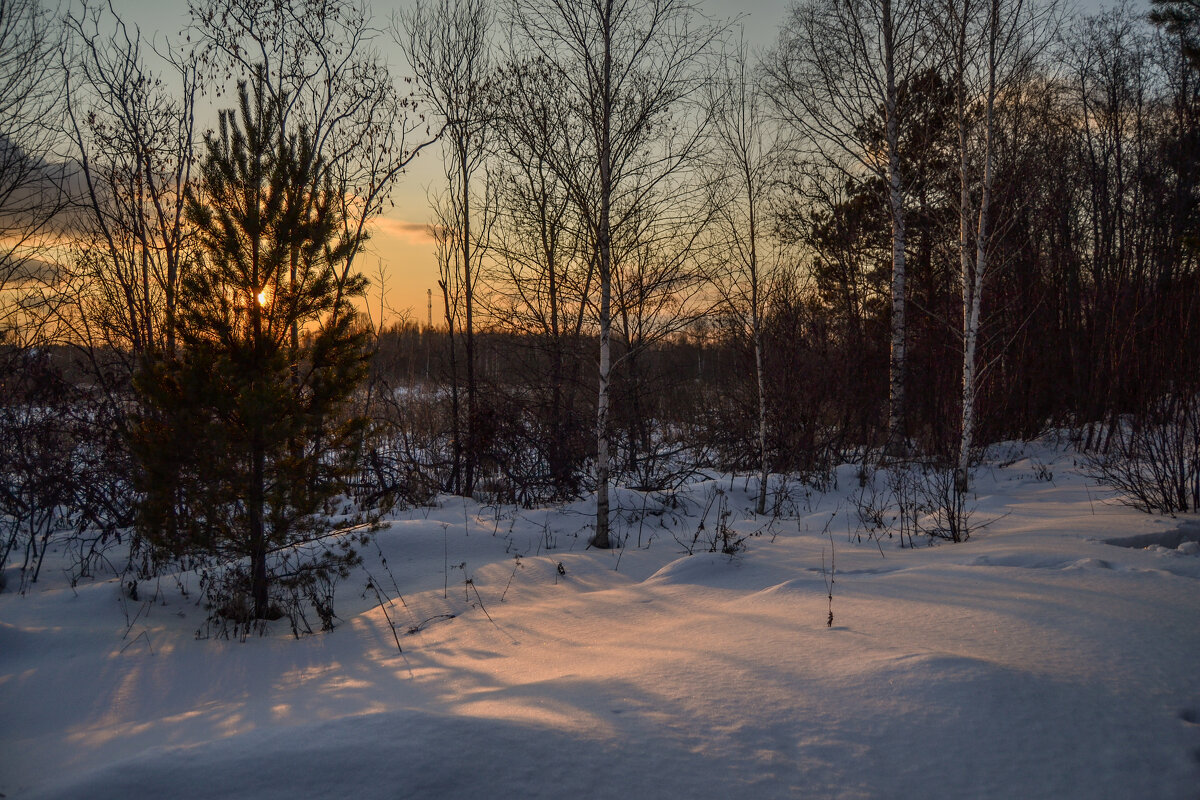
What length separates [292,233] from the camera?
5242mm

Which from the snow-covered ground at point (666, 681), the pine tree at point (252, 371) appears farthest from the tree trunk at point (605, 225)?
the pine tree at point (252, 371)

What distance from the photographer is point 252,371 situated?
5.12 meters

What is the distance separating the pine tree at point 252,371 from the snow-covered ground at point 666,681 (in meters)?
0.98

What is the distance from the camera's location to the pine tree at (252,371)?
499 centimetres

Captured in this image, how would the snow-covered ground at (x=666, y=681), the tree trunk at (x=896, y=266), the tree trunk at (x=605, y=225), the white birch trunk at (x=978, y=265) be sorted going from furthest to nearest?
the tree trunk at (x=896, y=266) → the white birch trunk at (x=978, y=265) → the tree trunk at (x=605, y=225) → the snow-covered ground at (x=666, y=681)

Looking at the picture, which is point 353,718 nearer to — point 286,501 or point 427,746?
point 427,746

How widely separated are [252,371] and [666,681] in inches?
153

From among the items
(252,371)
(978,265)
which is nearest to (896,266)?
(978,265)

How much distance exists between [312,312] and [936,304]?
13.1 m

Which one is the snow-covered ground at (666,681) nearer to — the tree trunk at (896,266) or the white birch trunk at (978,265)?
the white birch trunk at (978,265)

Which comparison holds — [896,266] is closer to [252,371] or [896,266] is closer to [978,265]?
[978,265]

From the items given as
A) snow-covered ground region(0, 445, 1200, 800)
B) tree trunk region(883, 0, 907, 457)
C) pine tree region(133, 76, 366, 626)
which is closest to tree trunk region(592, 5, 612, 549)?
snow-covered ground region(0, 445, 1200, 800)

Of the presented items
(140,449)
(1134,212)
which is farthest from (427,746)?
(1134,212)

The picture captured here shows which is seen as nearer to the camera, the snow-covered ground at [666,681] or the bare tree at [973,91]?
the snow-covered ground at [666,681]
